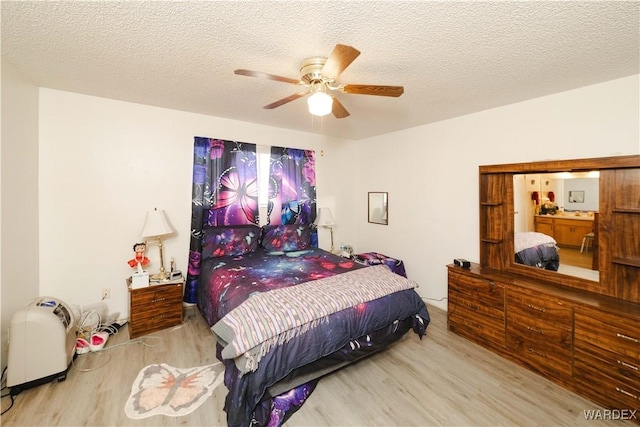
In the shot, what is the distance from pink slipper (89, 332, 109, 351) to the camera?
95.3 inches

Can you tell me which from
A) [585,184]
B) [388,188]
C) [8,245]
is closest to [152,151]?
[8,245]

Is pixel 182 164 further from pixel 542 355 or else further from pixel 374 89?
pixel 542 355

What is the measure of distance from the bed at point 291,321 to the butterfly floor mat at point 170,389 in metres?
0.28

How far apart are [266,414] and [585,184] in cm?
309

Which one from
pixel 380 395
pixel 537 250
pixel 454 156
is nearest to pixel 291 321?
pixel 380 395

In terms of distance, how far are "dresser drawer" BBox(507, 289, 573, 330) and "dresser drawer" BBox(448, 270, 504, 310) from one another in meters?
0.08

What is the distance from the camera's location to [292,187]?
157 inches

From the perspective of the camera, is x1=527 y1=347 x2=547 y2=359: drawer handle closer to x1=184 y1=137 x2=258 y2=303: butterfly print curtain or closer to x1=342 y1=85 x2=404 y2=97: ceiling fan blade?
x1=342 y1=85 x2=404 y2=97: ceiling fan blade

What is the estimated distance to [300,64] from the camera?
75.2 inches

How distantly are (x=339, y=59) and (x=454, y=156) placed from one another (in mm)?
2332

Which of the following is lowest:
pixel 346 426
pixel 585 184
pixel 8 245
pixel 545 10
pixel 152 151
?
pixel 346 426

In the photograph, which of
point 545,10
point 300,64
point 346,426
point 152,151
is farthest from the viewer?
point 152,151

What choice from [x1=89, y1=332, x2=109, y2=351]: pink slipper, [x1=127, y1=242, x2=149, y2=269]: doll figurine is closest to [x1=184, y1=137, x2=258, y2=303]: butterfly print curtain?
[x1=127, y1=242, x2=149, y2=269]: doll figurine

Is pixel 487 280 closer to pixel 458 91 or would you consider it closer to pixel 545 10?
pixel 458 91
